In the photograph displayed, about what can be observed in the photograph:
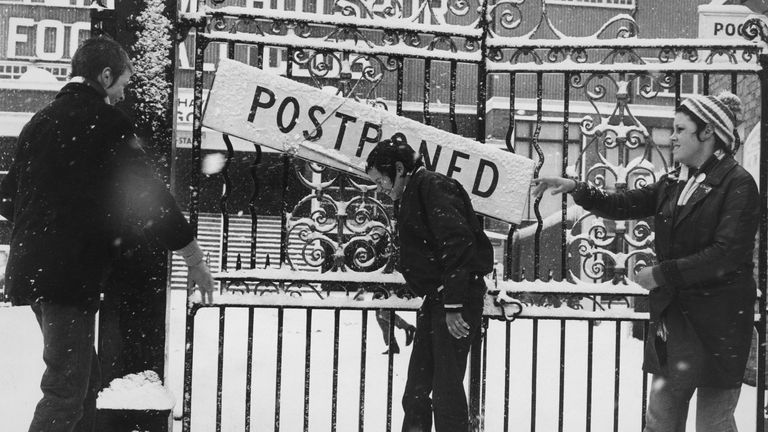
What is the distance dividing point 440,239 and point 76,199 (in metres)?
1.73

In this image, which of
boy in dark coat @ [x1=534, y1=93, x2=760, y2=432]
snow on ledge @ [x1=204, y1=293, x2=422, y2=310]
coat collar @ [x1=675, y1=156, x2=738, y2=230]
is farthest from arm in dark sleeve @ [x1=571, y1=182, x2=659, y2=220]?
snow on ledge @ [x1=204, y1=293, x2=422, y2=310]

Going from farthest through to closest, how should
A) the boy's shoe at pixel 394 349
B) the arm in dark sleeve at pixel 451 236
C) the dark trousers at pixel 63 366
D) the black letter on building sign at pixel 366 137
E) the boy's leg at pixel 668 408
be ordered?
the boy's shoe at pixel 394 349, the black letter on building sign at pixel 366 137, the arm in dark sleeve at pixel 451 236, the boy's leg at pixel 668 408, the dark trousers at pixel 63 366

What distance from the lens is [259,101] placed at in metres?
3.91

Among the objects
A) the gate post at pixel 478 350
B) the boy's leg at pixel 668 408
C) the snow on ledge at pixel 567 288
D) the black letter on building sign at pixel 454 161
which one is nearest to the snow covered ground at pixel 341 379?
the snow on ledge at pixel 567 288

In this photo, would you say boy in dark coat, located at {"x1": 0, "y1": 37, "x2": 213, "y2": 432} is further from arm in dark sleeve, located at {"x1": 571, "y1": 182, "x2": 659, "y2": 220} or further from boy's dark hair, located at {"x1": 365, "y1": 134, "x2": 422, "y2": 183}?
arm in dark sleeve, located at {"x1": 571, "y1": 182, "x2": 659, "y2": 220}

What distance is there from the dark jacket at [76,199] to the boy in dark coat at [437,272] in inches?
44.8

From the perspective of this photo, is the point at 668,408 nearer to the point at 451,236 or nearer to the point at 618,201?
the point at 618,201

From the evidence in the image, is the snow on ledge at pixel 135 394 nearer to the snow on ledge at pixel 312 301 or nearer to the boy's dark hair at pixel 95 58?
the snow on ledge at pixel 312 301

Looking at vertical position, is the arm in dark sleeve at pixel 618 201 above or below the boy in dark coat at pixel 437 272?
above

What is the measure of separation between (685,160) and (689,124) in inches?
6.8

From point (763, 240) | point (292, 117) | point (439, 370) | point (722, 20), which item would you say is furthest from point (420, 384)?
point (722, 20)

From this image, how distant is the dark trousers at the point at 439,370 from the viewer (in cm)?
359

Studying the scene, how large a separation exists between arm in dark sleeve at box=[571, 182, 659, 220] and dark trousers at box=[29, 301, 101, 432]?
2.51m

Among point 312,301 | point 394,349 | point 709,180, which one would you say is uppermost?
point 709,180
